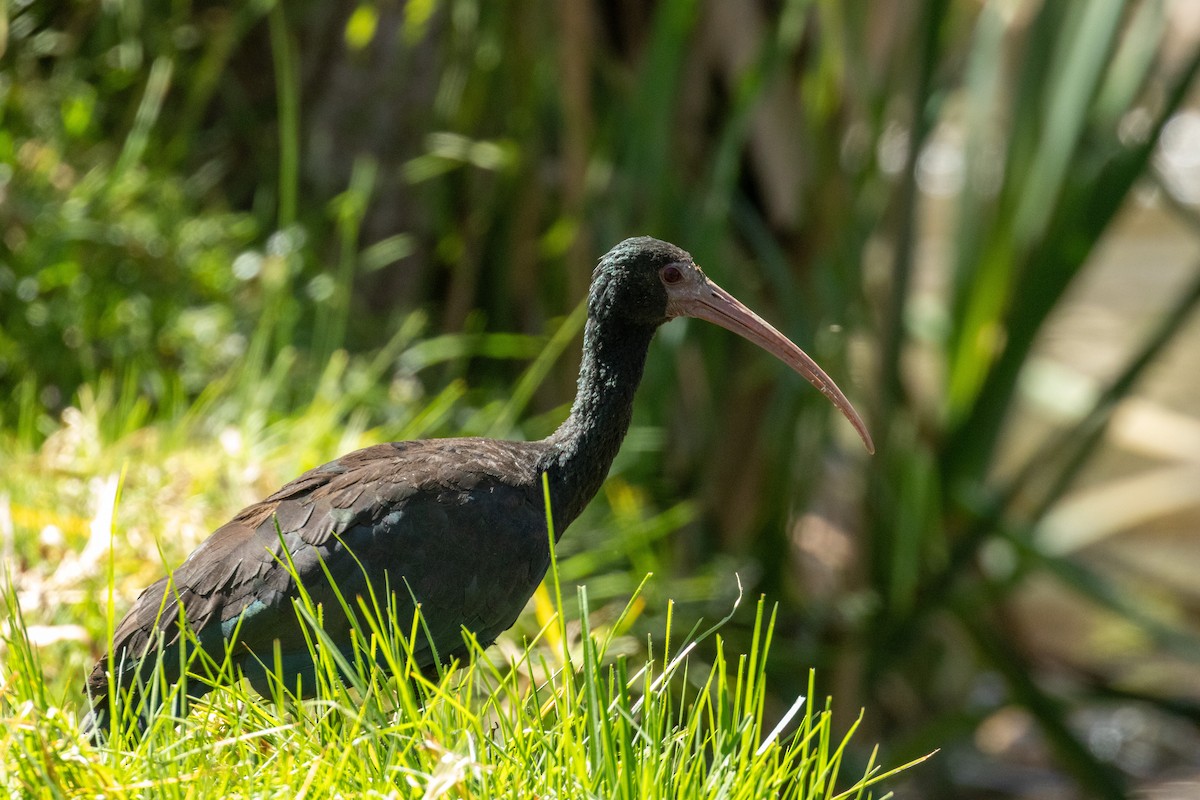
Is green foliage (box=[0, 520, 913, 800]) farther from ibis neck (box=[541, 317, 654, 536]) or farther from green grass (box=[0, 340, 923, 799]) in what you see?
ibis neck (box=[541, 317, 654, 536])

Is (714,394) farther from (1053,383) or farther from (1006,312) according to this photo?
(1053,383)

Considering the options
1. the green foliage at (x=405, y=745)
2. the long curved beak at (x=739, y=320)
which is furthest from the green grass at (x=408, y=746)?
the long curved beak at (x=739, y=320)

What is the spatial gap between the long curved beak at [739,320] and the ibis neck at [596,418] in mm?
94

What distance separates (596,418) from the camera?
2699 mm

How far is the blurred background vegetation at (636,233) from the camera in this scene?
4492mm

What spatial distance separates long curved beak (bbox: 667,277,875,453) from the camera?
2717 mm

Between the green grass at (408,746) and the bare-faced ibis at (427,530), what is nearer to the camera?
the green grass at (408,746)

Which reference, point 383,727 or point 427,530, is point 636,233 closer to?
point 427,530

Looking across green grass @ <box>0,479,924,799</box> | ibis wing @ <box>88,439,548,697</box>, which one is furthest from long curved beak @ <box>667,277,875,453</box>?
green grass @ <box>0,479,924,799</box>

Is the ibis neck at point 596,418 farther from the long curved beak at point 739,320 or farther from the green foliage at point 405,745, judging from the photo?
the green foliage at point 405,745

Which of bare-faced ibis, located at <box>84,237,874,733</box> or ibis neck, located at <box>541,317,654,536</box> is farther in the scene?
ibis neck, located at <box>541,317,654,536</box>

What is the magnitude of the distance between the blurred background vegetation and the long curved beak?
4.12 feet

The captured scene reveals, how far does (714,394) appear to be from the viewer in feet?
16.8

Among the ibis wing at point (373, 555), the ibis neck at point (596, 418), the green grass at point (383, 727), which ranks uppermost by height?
the ibis neck at point (596, 418)
